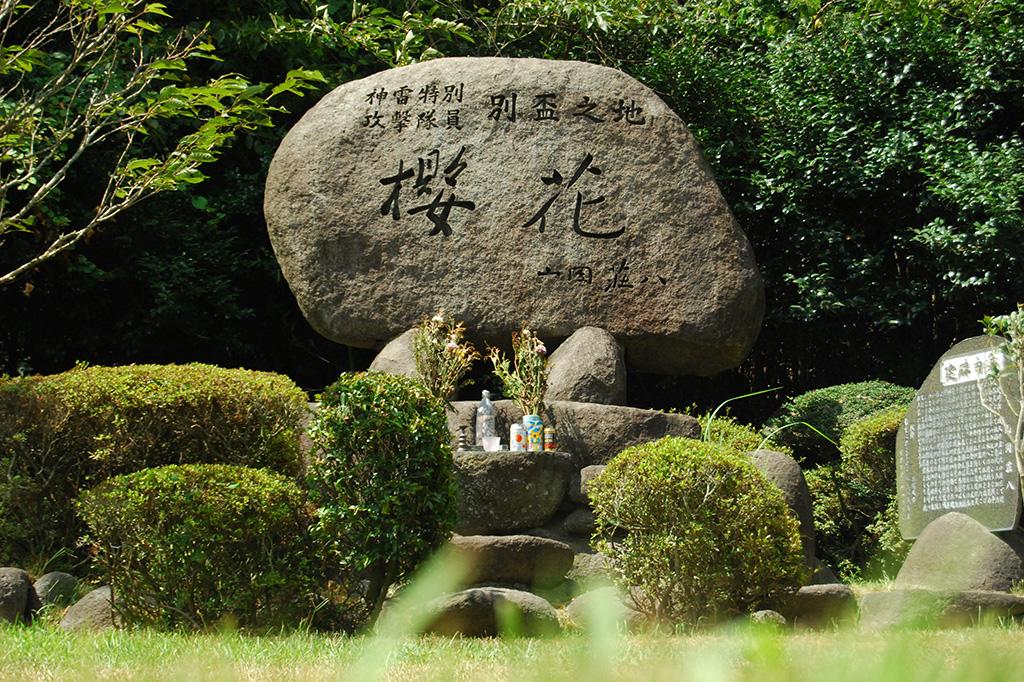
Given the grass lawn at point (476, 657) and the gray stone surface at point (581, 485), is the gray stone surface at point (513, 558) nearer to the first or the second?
the gray stone surface at point (581, 485)

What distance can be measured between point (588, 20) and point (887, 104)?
2956mm

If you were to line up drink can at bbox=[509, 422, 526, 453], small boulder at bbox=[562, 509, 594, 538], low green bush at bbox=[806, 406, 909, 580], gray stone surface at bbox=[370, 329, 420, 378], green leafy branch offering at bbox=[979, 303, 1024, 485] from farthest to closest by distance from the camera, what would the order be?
low green bush at bbox=[806, 406, 909, 580], gray stone surface at bbox=[370, 329, 420, 378], drink can at bbox=[509, 422, 526, 453], small boulder at bbox=[562, 509, 594, 538], green leafy branch offering at bbox=[979, 303, 1024, 485]

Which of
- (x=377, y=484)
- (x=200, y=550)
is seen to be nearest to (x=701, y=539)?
(x=377, y=484)

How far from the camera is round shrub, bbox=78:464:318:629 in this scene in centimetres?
507

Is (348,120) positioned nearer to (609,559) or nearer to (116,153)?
(116,153)

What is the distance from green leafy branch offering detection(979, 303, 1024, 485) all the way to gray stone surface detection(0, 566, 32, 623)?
5.37 meters

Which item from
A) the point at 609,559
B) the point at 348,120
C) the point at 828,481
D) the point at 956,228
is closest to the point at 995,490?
the point at 828,481

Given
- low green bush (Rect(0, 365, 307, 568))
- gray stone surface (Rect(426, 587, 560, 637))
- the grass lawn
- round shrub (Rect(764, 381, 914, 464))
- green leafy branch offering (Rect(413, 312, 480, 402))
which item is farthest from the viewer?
round shrub (Rect(764, 381, 914, 464))

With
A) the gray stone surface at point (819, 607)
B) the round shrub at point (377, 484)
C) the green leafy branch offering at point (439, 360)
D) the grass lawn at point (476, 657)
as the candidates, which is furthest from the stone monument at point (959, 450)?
the round shrub at point (377, 484)

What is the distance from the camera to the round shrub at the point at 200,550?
199 inches

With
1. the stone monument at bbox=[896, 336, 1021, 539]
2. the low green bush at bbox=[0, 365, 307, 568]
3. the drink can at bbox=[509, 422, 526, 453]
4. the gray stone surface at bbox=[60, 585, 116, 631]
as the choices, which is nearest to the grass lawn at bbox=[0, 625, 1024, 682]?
the gray stone surface at bbox=[60, 585, 116, 631]

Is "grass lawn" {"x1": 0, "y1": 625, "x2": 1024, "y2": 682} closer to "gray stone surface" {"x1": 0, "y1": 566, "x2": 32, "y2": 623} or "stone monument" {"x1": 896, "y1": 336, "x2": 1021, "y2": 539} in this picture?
"gray stone surface" {"x1": 0, "y1": 566, "x2": 32, "y2": 623}

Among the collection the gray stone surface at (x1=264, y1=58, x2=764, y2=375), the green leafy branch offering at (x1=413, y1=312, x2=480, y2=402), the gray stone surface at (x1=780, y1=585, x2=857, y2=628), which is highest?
the gray stone surface at (x1=264, y1=58, x2=764, y2=375)

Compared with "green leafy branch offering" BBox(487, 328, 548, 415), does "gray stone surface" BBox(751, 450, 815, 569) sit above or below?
below
